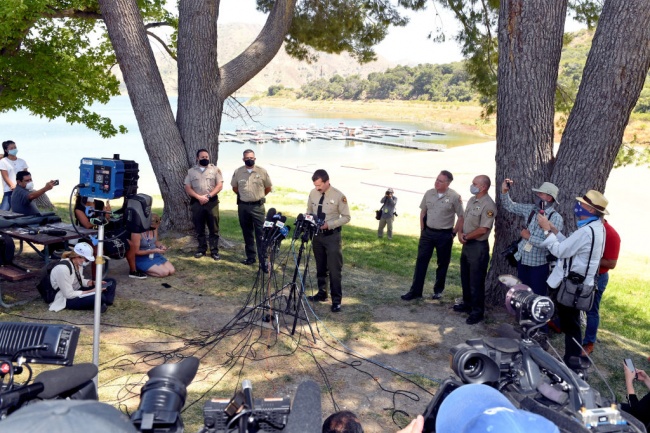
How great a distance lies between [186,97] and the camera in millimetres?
8883

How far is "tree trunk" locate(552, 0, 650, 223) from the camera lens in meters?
5.53

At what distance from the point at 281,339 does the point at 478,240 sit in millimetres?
2357

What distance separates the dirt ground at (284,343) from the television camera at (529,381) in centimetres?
160

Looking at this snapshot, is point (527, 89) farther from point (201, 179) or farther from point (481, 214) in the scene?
point (201, 179)

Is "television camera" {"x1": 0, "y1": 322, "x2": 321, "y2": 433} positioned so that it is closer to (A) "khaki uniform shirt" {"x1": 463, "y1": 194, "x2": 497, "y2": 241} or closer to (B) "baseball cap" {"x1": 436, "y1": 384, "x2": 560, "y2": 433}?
(B) "baseball cap" {"x1": 436, "y1": 384, "x2": 560, "y2": 433}

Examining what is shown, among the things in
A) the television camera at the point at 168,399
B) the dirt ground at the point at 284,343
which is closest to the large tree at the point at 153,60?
the dirt ground at the point at 284,343

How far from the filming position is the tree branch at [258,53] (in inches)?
363

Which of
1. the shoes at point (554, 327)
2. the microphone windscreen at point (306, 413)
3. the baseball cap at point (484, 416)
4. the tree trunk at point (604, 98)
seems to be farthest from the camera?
the shoes at point (554, 327)

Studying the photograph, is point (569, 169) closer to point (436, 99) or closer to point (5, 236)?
point (5, 236)

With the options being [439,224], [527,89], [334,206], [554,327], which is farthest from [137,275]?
[527,89]

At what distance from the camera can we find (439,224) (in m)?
6.82

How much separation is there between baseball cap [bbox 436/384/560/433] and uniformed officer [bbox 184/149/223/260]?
6952mm

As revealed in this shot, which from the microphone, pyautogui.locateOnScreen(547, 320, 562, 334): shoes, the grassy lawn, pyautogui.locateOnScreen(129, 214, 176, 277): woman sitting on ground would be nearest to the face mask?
the grassy lawn

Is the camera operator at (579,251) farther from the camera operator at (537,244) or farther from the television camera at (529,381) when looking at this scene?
the television camera at (529,381)
